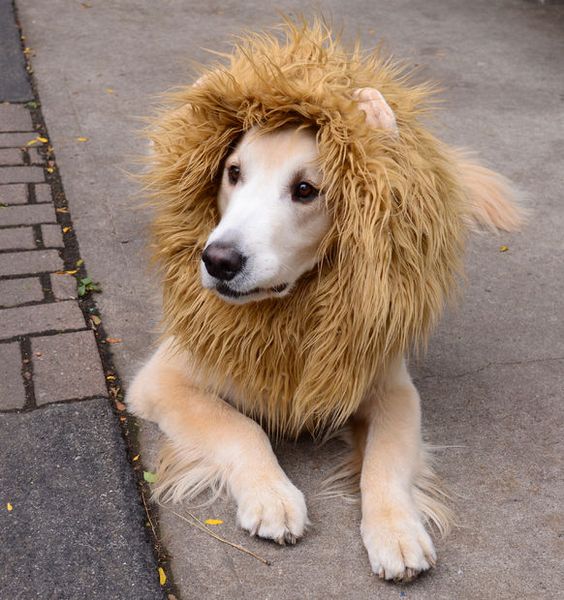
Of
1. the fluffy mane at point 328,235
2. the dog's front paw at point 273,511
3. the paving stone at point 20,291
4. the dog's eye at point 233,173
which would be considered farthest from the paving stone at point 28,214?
the dog's front paw at point 273,511

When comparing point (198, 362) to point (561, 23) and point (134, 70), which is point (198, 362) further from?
point (561, 23)

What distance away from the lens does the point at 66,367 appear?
10.6ft

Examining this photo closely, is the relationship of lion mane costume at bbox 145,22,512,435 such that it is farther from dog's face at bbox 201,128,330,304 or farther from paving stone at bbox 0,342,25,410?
paving stone at bbox 0,342,25,410

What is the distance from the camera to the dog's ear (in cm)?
246

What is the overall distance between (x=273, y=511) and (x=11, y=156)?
3.28 meters

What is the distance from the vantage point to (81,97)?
5.94 m

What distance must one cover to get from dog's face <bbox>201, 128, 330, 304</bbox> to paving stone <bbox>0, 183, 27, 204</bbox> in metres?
2.22

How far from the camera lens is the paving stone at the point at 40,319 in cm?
345

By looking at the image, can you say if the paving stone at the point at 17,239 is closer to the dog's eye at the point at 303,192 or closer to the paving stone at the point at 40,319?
the paving stone at the point at 40,319

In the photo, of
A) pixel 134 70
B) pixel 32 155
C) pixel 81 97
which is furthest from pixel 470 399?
pixel 134 70

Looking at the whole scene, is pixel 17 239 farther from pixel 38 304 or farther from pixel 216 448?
pixel 216 448

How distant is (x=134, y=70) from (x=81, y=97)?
767mm

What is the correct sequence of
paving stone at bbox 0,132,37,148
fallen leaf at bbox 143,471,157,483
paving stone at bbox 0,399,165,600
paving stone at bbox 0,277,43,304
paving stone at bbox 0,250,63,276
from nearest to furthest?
paving stone at bbox 0,399,165,600 → fallen leaf at bbox 143,471,157,483 → paving stone at bbox 0,277,43,304 → paving stone at bbox 0,250,63,276 → paving stone at bbox 0,132,37,148

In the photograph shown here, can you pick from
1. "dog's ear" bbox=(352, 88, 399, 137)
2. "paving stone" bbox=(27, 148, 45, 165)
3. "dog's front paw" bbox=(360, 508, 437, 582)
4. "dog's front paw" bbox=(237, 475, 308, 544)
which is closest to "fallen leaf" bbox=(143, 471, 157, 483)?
"dog's front paw" bbox=(237, 475, 308, 544)
